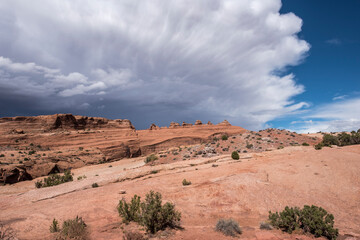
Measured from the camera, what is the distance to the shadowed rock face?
25.0 meters

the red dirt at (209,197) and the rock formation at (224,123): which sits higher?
the rock formation at (224,123)

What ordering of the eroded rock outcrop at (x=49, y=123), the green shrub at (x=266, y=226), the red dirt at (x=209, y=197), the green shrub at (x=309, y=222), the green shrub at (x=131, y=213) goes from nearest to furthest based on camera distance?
the green shrub at (x=309, y=222)
the green shrub at (x=266, y=226)
the red dirt at (x=209, y=197)
the green shrub at (x=131, y=213)
the eroded rock outcrop at (x=49, y=123)

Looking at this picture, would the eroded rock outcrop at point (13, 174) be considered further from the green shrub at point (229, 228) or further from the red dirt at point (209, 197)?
the green shrub at point (229, 228)

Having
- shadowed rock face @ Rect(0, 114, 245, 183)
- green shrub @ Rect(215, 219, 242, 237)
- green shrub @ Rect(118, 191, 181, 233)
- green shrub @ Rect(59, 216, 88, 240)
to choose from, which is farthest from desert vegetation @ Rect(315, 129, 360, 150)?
green shrub @ Rect(59, 216, 88, 240)

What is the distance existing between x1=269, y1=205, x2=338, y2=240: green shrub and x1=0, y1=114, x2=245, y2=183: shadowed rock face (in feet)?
77.6

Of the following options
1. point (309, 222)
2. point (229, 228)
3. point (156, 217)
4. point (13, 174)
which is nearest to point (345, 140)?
point (309, 222)

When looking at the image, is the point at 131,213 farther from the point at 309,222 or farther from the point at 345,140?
the point at 345,140

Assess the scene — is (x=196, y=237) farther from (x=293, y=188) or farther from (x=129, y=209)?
(x=293, y=188)

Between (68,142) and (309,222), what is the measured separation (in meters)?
39.0

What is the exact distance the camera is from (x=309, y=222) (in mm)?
5402

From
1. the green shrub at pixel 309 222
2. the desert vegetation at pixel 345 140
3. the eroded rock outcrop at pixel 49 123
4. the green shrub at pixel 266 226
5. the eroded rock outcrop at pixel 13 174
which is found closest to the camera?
the green shrub at pixel 309 222

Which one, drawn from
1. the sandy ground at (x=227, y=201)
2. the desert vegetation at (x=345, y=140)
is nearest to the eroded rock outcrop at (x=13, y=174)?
the sandy ground at (x=227, y=201)

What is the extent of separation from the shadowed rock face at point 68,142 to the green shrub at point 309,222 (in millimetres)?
23652

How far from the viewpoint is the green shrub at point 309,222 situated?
519cm
